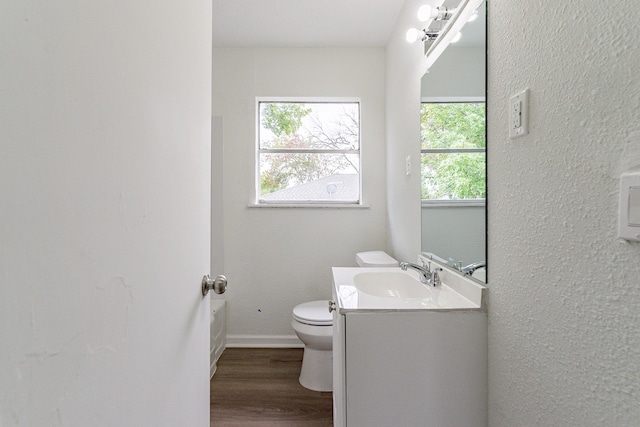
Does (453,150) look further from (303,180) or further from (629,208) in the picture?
(303,180)

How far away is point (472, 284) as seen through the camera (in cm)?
114

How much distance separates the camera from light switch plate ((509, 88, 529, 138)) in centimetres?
85

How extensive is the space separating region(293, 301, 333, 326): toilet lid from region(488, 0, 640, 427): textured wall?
3.46 feet

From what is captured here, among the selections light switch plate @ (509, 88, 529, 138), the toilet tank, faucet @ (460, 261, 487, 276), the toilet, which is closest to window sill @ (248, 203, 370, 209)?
the toilet tank

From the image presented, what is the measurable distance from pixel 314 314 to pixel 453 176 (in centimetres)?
120

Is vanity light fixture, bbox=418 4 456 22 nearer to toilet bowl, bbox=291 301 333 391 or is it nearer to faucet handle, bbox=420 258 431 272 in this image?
faucet handle, bbox=420 258 431 272

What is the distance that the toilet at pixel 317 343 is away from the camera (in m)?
1.92

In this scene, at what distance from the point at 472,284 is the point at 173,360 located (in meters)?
0.96

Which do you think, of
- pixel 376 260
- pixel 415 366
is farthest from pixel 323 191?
pixel 415 366

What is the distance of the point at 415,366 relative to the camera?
107cm

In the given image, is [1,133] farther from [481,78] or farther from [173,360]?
[481,78]

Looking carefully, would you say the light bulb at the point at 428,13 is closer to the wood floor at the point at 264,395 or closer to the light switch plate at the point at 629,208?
the light switch plate at the point at 629,208

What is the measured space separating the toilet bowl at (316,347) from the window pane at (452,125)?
117cm

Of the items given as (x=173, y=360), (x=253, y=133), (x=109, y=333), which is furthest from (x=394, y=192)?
(x=109, y=333)
